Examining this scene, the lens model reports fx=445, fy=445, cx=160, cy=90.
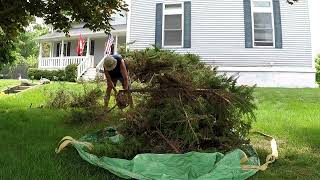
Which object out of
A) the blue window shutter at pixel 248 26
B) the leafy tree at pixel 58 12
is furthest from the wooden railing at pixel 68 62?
the leafy tree at pixel 58 12

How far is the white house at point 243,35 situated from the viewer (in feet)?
58.4

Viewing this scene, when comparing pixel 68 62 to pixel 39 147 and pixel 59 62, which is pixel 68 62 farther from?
pixel 39 147

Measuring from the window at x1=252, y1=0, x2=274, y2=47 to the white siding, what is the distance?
385mm

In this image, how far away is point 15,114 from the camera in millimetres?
9414

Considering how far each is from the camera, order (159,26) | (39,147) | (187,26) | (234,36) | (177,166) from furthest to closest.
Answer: (159,26) → (187,26) → (234,36) → (39,147) → (177,166)

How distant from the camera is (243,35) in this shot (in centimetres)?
1797

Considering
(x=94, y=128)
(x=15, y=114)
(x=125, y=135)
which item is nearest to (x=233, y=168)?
(x=125, y=135)

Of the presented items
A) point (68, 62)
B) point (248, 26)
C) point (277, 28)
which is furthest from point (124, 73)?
point (68, 62)

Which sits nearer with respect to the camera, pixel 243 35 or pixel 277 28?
pixel 277 28

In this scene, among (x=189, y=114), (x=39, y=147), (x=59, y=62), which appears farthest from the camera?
(x=59, y=62)

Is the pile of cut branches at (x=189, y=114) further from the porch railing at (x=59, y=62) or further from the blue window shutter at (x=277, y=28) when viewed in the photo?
the porch railing at (x=59, y=62)

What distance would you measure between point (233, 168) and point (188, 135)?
1.09m

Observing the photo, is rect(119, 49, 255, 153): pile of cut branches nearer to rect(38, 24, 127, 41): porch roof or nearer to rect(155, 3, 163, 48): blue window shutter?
rect(155, 3, 163, 48): blue window shutter

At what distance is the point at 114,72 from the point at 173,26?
10163 millimetres
